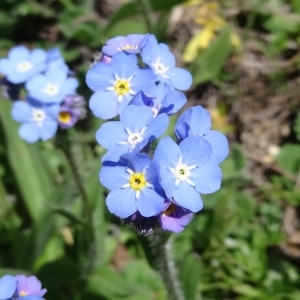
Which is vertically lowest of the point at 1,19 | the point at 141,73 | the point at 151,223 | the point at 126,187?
the point at 1,19

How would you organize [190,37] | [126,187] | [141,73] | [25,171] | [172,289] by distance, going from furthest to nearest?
[190,37] < [25,171] < [172,289] < [141,73] < [126,187]

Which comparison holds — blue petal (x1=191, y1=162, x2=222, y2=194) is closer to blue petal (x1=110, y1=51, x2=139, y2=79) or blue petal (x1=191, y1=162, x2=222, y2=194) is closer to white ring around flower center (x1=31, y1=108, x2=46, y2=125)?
blue petal (x1=110, y1=51, x2=139, y2=79)

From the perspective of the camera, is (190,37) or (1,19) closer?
(1,19)

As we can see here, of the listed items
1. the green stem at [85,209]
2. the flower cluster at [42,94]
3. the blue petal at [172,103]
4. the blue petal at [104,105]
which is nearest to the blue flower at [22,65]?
the flower cluster at [42,94]

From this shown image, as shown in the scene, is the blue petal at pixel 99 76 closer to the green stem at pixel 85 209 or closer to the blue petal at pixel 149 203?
the blue petal at pixel 149 203

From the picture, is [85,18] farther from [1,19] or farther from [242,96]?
[242,96]

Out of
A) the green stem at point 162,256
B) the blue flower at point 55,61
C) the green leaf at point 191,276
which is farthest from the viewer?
the green leaf at point 191,276

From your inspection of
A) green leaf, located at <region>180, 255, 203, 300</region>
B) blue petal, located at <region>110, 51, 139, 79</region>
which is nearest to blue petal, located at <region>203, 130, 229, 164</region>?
blue petal, located at <region>110, 51, 139, 79</region>

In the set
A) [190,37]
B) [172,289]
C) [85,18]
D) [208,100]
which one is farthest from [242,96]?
[172,289]

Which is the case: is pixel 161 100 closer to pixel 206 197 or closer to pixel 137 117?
pixel 137 117
